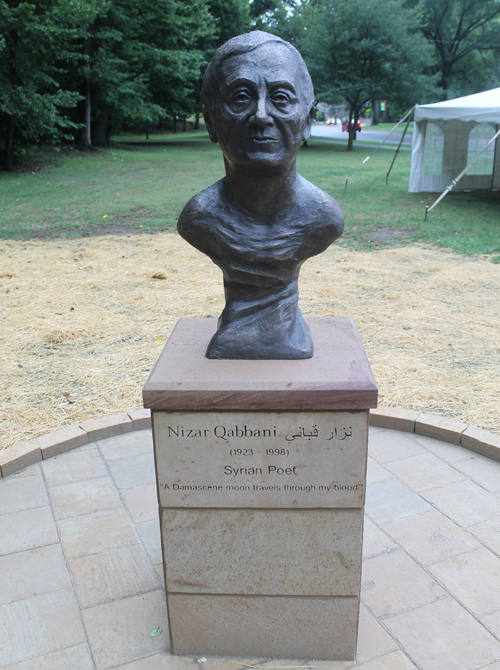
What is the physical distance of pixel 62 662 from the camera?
2.52m

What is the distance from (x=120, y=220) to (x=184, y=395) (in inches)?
398

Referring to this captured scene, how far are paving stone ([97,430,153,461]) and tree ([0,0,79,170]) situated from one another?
1370 centimetres

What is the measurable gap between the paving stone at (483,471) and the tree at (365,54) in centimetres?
2691

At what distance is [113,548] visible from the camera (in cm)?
321

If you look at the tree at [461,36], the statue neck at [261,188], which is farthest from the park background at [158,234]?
the tree at [461,36]

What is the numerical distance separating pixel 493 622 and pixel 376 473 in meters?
1.31

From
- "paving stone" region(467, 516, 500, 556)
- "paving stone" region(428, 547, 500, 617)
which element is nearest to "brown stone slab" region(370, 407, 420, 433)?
"paving stone" region(467, 516, 500, 556)

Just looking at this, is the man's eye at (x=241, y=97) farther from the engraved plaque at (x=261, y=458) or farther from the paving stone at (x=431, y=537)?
the paving stone at (x=431, y=537)

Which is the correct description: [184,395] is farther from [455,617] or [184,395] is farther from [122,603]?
[455,617]

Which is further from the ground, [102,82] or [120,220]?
[102,82]

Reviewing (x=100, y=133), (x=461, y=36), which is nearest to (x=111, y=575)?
(x=100, y=133)

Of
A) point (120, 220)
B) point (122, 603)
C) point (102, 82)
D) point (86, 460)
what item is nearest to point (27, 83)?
point (102, 82)

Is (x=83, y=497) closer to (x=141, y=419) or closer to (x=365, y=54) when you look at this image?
(x=141, y=419)

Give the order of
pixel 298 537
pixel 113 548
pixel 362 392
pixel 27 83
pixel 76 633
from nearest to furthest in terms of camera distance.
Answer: pixel 362 392 < pixel 298 537 < pixel 76 633 < pixel 113 548 < pixel 27 83
